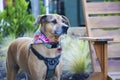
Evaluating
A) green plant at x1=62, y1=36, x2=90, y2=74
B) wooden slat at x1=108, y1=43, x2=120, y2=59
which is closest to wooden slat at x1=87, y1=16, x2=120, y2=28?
wooden slat at x1=108, y1=43, x2=120, y2=59

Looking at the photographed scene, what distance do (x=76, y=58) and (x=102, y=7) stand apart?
1.00 meters

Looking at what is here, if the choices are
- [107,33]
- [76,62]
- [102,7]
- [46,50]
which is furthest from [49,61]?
[102,7]

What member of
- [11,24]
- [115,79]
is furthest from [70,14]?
[115,79]

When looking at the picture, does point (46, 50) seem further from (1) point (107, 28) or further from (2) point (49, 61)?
(1) point (107, 28)

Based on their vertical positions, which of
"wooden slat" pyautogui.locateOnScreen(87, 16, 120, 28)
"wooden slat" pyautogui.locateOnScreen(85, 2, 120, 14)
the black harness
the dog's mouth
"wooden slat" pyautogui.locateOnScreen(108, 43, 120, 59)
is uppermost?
"wooden slat" pyautogui.locateOnScreen(85, 2, 120, 14)

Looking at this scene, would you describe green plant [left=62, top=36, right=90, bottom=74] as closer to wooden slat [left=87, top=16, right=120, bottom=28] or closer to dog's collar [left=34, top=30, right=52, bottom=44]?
wooden slat [left=87, top=16, right=120, bottom=28]

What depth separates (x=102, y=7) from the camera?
6.71m

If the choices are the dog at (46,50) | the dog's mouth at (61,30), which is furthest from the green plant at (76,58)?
the dog's mouth at (61,30)

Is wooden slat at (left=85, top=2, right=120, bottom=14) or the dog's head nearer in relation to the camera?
the dog's head

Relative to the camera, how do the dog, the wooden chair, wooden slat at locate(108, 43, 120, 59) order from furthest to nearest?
wooden slat at locate(108, 43, 120, 59), the wooden chair, the dog

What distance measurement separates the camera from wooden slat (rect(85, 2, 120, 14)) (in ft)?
21.6

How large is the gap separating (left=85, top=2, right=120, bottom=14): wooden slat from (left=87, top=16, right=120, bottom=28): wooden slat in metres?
0.13

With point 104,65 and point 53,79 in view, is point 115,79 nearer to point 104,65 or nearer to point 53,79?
point 104,65

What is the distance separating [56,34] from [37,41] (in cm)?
27
